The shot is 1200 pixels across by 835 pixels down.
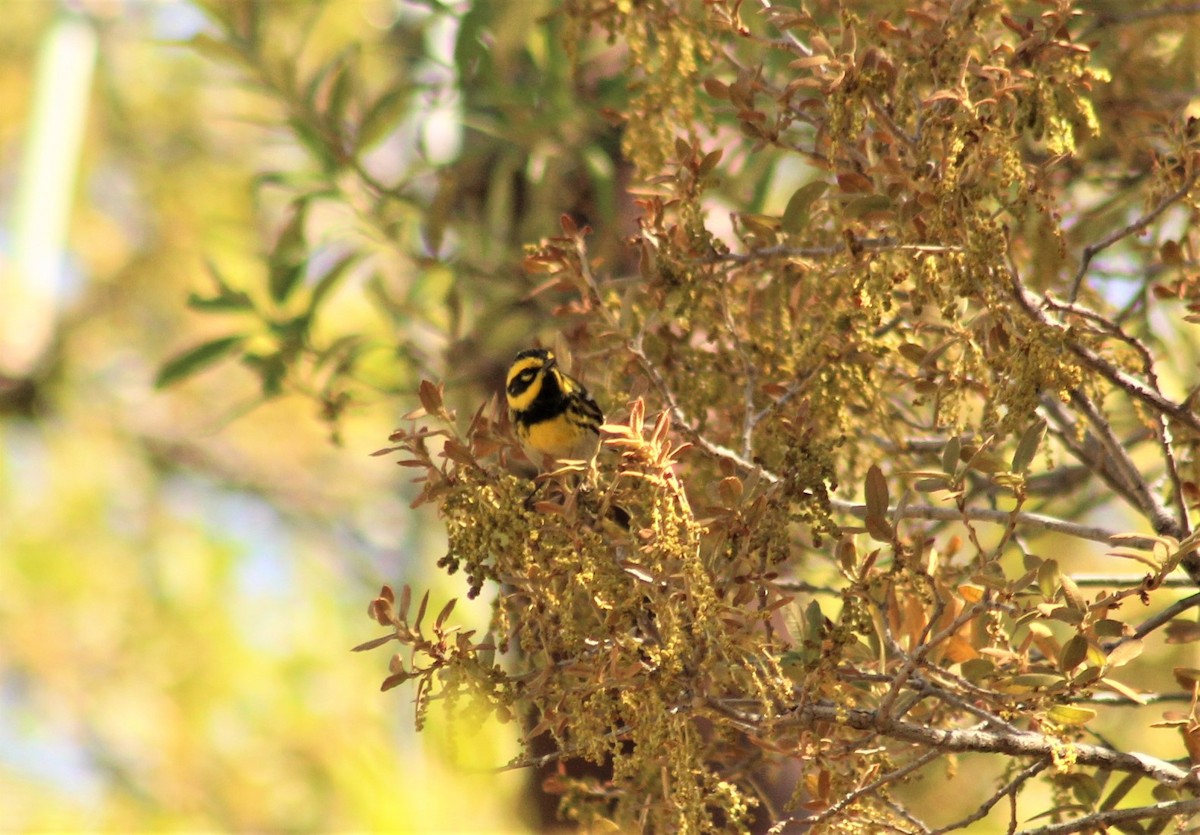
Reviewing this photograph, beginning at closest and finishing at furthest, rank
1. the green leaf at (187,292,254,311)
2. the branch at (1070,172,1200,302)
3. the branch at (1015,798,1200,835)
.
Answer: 1. the branch at (1015,798,1200,835)
2. the branch at (1070,172,1200,302)
3. the green leaf at (187,292,254,311)

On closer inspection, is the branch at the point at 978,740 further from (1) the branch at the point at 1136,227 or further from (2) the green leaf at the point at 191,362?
(2) the green leaf at the point at 191,362

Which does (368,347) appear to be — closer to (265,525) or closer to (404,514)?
(404,514)

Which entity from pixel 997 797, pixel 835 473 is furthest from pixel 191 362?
pixel 997 797

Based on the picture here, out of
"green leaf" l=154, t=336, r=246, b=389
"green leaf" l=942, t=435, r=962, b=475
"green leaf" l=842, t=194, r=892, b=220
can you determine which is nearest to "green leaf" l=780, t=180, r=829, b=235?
"green leaf" l=842, t=194, r=892, b=220

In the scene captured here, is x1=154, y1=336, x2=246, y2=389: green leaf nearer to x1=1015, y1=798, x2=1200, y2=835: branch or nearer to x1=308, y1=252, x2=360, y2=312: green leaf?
x1=308, y1=252, x2=360, y2=312: green leaf

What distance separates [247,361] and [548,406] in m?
0.77

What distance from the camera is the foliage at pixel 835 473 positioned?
1.58m

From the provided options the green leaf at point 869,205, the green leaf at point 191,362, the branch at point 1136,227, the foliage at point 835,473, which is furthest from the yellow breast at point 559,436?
the branch at point 1136,227

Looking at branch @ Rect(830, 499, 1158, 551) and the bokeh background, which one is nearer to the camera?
branch @ Rect(830, 499, 1158, 551)

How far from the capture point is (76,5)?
7.96 meters

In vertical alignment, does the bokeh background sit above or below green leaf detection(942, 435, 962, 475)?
above

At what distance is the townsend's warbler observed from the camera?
9.34 ft

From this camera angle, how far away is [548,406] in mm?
2951

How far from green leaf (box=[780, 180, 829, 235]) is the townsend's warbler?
856 mm
